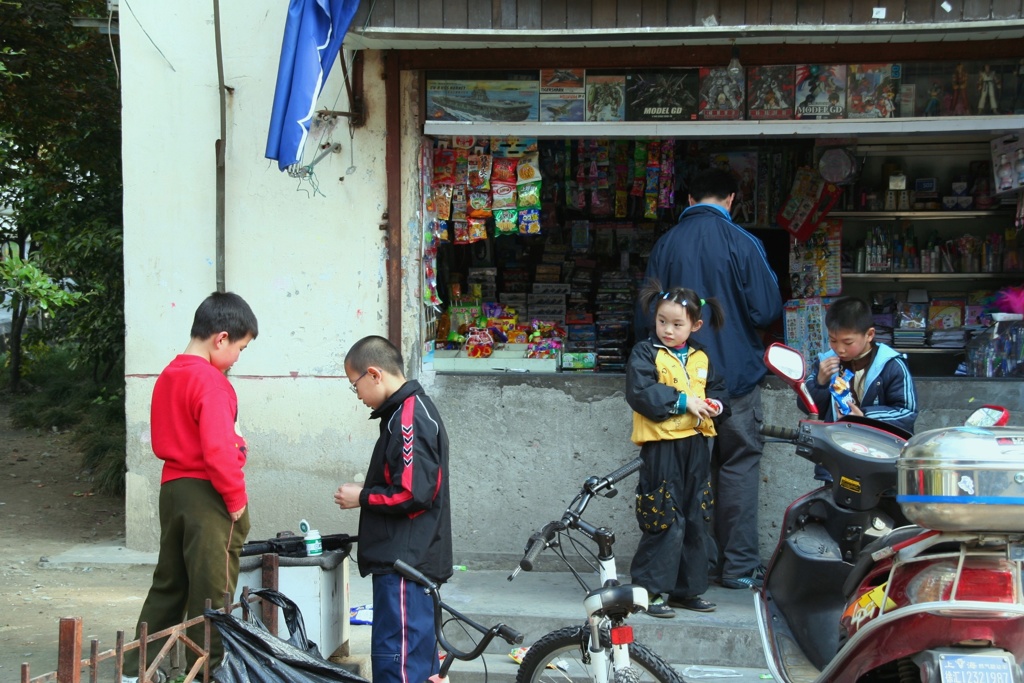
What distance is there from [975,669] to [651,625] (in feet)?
7.93

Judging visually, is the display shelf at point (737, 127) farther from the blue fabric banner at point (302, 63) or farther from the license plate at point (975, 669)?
the license plate at point (975, 669)

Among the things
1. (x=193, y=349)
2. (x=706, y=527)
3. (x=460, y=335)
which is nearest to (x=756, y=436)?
(x=706, y=527)

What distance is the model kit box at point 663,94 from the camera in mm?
5738

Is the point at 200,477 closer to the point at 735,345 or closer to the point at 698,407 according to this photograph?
the point at 698,407

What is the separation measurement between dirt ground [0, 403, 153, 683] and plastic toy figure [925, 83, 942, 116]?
5.06m

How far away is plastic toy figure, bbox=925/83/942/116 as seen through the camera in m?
5.65

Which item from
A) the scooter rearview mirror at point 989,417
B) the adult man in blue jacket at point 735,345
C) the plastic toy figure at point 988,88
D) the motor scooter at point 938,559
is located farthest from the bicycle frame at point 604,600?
the plastic toy figure at point 988,88

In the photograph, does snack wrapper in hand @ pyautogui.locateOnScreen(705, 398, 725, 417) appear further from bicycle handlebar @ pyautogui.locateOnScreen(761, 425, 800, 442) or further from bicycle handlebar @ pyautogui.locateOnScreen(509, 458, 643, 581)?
bicycle handlebar @ pyautogui.locateOnScreen(509, 458, 643, 581)

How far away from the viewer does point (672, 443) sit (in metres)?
4.89

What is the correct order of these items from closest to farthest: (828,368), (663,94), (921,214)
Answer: (828,368), (663,94), (921,214)

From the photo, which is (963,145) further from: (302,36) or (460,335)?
(302,36)

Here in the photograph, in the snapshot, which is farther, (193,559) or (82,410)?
(82,410)

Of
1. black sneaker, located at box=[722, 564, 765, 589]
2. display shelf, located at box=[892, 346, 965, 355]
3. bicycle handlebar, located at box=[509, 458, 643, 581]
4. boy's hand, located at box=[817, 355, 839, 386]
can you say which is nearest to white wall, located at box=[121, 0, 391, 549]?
black sneaker, located at box=[722, 564, 765, 589]

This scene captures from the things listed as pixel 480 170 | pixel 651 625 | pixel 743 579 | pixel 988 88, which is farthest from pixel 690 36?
pixel 651 625
